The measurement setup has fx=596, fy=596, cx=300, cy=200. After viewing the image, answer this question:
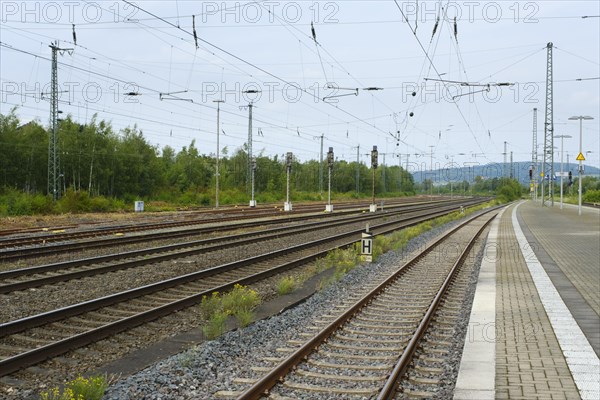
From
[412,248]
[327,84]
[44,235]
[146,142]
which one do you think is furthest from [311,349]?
[146,142]

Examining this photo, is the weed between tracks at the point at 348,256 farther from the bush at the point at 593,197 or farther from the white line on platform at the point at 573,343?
the bush at the point at 593,197

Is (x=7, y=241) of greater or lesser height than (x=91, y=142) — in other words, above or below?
below

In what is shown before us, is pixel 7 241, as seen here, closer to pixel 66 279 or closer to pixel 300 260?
pixel 66 279

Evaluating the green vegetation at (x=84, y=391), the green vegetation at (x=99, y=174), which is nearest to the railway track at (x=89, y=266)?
the green vegetation at (x=84, y=391)

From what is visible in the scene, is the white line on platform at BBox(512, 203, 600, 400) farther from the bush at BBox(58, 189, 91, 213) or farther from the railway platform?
the bush at BBox(58, 189, 91, 213)

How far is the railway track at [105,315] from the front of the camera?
7859mm

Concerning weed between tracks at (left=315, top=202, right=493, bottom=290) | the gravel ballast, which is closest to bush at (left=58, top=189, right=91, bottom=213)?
weed between tracks at (left=315, top=202, right=493, bottom=290)

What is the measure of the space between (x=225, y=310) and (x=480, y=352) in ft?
15.0

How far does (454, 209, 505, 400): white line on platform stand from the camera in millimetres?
6168

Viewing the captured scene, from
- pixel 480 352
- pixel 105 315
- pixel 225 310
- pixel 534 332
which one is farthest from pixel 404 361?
pixel 105 315

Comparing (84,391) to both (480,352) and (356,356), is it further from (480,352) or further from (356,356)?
(480,352)

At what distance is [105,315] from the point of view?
33.1 ft

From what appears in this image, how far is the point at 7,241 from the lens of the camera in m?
20.3

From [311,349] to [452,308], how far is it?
173 inches
